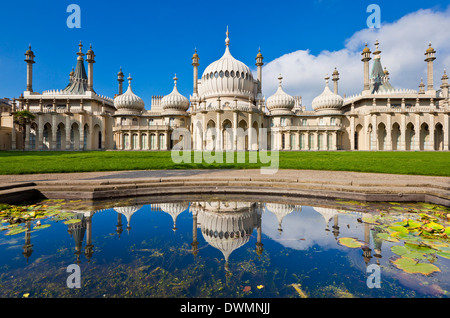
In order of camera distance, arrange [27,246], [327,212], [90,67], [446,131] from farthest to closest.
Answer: [90,67], [446,131], [327,212], [27,246]

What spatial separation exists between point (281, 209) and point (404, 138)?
1554 inches

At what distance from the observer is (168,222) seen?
558 cm

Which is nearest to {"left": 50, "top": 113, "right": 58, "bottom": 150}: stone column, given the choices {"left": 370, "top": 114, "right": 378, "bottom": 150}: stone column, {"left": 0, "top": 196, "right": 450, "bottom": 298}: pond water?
{"left": 0, "top": 196, "right": 450, "bottom": 298}: pond water

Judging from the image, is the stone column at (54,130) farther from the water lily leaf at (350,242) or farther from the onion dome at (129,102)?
the water lily leaf at (350,242)

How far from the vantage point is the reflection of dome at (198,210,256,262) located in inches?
170

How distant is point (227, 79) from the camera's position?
3712cm

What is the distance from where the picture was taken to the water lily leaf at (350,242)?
13.6 feet

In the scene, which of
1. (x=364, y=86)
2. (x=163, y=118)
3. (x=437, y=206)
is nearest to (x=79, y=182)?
(x=437, y=206)

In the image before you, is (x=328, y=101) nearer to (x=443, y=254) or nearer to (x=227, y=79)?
(x=227, y=79)

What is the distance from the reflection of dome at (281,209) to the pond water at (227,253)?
0.17 feet

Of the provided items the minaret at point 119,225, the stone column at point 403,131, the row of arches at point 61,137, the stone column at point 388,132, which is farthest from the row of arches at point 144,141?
the stone column at point 403,131

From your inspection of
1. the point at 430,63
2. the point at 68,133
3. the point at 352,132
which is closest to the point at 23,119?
the point at 68,133

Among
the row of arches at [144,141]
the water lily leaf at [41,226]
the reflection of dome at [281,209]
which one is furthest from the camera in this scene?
the row of arches at [144,141]

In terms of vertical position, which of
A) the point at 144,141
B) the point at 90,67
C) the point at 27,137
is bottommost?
the point at 144,141
